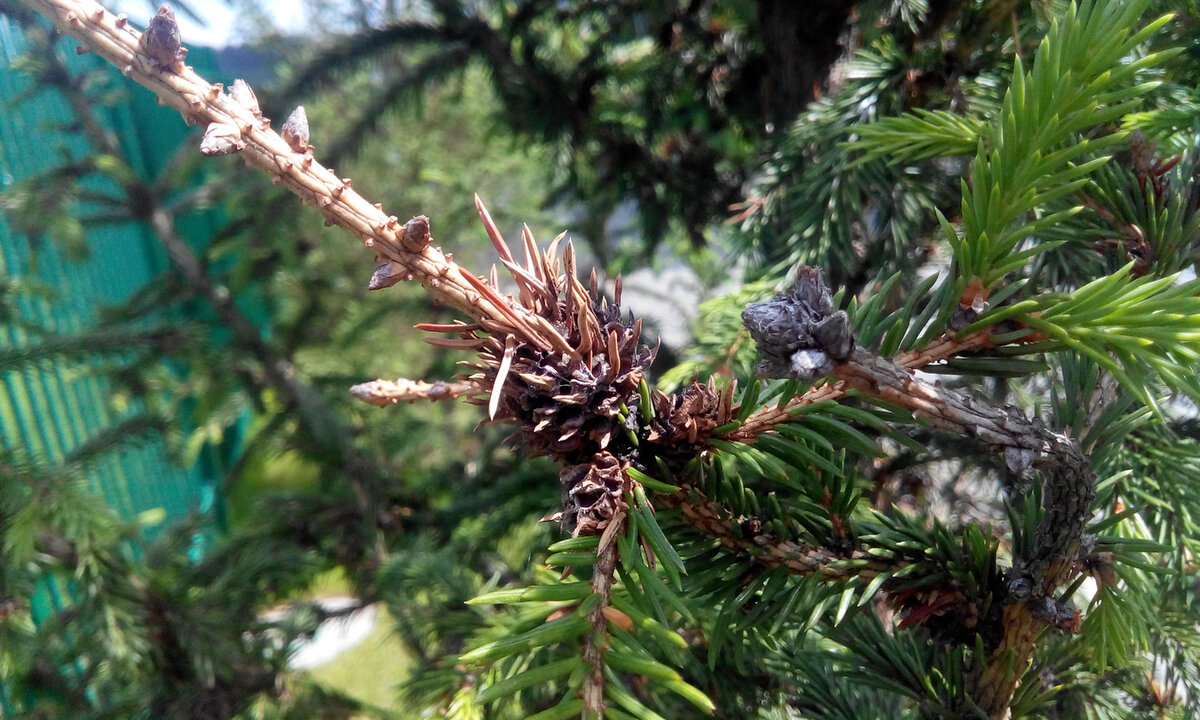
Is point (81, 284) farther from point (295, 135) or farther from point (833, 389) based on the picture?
point (833, 389)

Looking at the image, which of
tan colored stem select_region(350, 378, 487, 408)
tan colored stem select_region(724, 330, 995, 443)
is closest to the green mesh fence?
tan colored stem select_region(350, 378, 487, 408)

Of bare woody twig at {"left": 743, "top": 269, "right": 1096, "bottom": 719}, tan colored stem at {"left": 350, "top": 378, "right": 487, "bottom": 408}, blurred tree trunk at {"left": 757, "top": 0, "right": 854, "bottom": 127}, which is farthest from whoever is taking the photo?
blurred tree trunk at {"left": 757, "top": 0, "right": 854, "bottom": 127}

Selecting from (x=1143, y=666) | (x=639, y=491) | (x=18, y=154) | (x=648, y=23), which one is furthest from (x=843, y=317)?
(x=18, y=154)

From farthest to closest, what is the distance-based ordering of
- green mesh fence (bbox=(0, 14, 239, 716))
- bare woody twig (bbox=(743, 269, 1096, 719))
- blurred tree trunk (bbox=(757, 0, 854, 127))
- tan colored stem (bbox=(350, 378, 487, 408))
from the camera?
green mesh fence (bbox=(0, 14, 239, 716)) → blurred tree trunk (bbox=(757, 0, 854, 127)) → tan colored stem (bbox=(350, 378, 487, 408)) → bare woody twig (bbox=(743, 269, 1096, 719))

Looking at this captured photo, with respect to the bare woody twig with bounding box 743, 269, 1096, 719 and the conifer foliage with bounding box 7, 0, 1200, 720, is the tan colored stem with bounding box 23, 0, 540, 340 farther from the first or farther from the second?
the bare woody twig with bounding box 743, 269, 1096, 719

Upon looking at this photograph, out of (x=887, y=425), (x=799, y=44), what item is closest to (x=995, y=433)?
(x=887, y=425)

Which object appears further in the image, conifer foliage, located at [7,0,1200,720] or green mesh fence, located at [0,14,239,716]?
green mesh fence, located at [0,14,239,716]

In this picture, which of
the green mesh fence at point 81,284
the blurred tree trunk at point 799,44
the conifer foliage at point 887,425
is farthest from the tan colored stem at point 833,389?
the green mesh fence at point 81,284

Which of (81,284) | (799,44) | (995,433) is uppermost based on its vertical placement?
(81,284)

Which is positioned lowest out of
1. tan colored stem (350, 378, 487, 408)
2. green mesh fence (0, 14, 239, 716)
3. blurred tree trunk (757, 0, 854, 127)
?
tan colored stem (350, 378, 487, 408)
